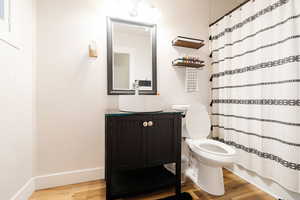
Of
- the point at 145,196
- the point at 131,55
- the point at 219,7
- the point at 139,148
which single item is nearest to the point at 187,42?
the point at 131,55

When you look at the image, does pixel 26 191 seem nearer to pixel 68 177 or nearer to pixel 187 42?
pixel 68 177

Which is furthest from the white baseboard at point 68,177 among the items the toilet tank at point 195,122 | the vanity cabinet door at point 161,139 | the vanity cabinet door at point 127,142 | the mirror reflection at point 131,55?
the toilet tank at point 195,122

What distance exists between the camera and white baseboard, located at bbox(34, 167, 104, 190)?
4.96 feet

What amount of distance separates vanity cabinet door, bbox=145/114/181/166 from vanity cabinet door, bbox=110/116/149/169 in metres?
0.07

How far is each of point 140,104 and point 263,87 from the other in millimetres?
1251

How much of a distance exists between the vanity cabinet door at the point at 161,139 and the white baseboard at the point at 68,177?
746mm

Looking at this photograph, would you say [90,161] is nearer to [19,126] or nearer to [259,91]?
[19,126]

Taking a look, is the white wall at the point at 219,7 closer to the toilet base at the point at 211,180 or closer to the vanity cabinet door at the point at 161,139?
the vanity cabinet door at the point at 161,139

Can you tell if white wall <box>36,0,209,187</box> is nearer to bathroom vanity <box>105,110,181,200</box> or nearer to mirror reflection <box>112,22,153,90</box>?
mirror reflection <box>112,22,153,90</box>

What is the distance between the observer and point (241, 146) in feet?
5.51

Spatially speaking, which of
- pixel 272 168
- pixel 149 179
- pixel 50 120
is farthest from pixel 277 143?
pixel 50 120

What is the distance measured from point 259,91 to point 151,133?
1194 mm

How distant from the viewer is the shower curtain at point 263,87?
1.20 m

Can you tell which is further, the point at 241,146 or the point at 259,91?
the point at 241,146
